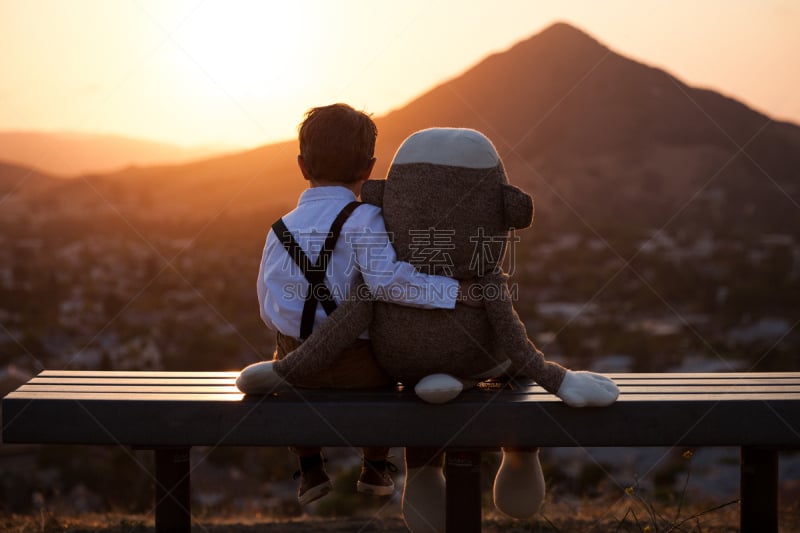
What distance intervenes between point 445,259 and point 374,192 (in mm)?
299

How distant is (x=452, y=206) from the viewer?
2307 mm

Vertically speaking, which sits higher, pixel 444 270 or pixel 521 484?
pixel 444 270

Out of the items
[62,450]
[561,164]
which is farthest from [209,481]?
[561,164]

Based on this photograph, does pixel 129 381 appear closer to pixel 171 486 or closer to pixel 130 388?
pixel 130 388

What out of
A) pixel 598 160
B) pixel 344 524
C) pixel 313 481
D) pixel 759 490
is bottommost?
pixel 344 524

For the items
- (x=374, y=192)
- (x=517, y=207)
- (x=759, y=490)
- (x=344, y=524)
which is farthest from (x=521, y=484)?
(x=344, y=524)

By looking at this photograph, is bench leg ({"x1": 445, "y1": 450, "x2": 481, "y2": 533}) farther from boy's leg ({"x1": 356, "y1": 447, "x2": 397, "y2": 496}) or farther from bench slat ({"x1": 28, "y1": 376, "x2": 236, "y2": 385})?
bench slat ({"x1": 28, "y1": 376, "x2": 236, "y2": 385})

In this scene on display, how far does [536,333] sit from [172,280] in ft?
42.4

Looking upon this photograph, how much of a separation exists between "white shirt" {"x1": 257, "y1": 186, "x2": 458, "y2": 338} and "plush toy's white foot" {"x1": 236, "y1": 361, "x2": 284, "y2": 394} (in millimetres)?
156

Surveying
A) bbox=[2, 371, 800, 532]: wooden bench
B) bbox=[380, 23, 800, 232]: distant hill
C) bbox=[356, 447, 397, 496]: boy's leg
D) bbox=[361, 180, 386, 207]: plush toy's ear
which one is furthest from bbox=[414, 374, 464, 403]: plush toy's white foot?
bbox=[380, 23, 800, 232]: distant hill

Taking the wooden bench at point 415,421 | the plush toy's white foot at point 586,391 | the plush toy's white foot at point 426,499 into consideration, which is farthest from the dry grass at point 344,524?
the plush toy's white foot at point 586,391

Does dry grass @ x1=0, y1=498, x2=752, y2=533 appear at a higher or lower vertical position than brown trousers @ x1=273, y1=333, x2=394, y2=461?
lower

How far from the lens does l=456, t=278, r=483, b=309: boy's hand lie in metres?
2.31

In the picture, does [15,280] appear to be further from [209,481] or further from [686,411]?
[686,411]
